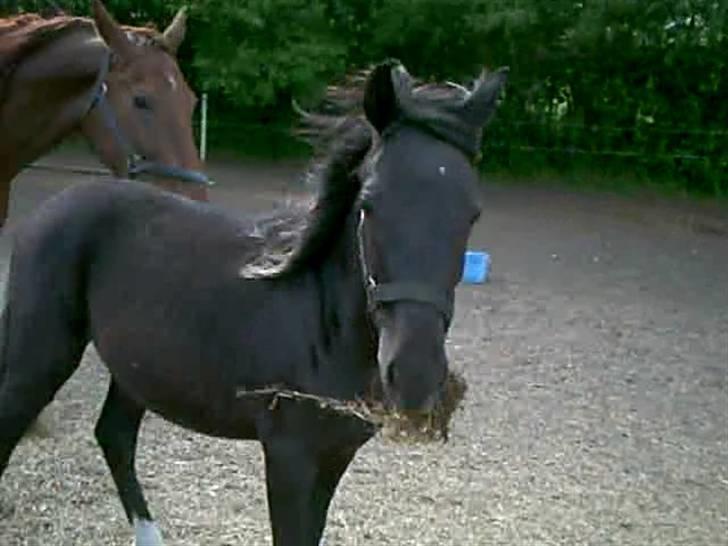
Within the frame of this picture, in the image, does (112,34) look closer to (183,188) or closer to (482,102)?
(183,188)

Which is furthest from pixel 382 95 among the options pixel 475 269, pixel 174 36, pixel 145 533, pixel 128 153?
pixel 475 269

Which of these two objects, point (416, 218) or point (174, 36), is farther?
point (174, 36)

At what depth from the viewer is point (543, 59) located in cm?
1480

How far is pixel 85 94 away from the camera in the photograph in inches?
193

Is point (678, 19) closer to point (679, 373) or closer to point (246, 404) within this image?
point (679, 373)

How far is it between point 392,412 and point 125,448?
5.06ft

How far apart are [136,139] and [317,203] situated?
2106 mm

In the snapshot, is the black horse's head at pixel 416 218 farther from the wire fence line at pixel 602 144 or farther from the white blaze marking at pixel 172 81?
the wire fence line at pixel 602 144

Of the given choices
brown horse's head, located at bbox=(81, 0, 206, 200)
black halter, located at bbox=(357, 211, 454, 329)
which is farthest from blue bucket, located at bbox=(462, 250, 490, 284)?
black halter, located at bbox=(357, 211, 454, 329)

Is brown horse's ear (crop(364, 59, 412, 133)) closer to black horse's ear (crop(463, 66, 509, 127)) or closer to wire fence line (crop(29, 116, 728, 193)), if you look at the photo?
black horse's ear (crop(463, 66, 509, 127))

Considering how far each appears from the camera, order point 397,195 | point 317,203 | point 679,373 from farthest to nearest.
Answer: point 679,373, point 317,203, point 397,195

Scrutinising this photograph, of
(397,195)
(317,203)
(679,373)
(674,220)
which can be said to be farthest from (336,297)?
(674,220)

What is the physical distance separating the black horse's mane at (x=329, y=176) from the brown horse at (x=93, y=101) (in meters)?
1.74

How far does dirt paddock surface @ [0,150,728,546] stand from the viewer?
447 cm
